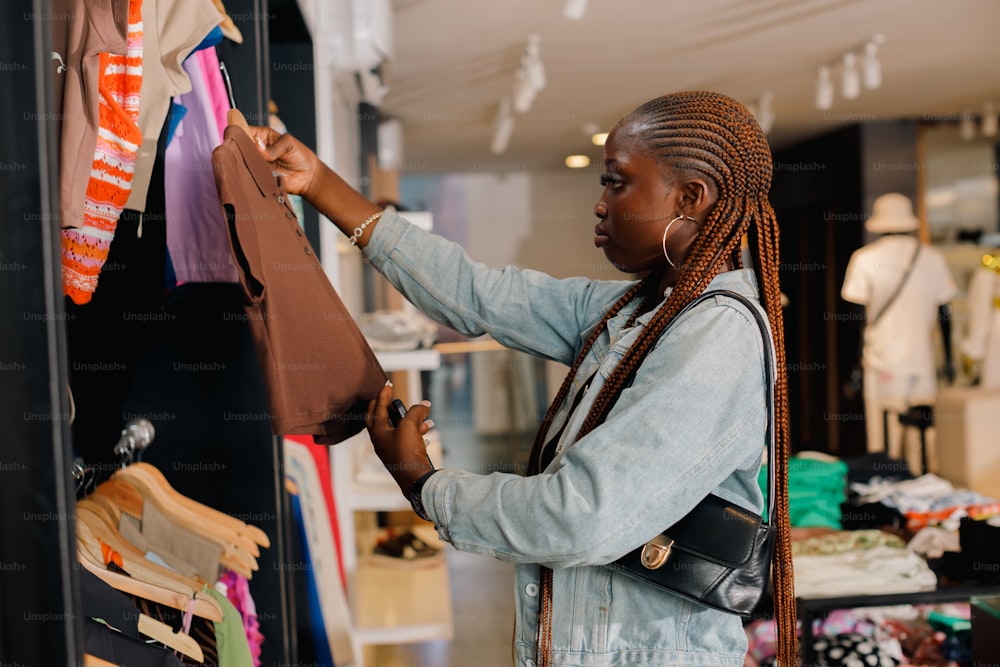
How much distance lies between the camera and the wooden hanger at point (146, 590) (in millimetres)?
1077

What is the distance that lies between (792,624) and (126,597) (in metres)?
0.90

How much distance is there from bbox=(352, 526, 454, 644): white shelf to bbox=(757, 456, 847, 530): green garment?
1.16 m

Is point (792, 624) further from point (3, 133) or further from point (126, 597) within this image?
point (3, 133)

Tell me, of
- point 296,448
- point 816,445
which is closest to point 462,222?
point 816,445

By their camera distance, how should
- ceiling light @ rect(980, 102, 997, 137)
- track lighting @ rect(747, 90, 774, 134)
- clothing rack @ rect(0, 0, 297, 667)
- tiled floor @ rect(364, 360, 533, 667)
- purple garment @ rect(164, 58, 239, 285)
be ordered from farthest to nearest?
1. ceiling light @ rect(980, 102, 997, 137)
2. track lighting @ rect(747, 90, 774, 134)
3. tiled floor @ rect(364, 360, 533, 667)
4. purple garment @ rect(164, 58, 239, 285)
5. clothing rack @ rect(0, 0, 297, 667)

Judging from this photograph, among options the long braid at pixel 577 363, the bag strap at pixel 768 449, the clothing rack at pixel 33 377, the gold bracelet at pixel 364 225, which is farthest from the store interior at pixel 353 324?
the bag strap at pixel 768 449

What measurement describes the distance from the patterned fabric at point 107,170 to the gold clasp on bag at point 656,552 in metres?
0.75

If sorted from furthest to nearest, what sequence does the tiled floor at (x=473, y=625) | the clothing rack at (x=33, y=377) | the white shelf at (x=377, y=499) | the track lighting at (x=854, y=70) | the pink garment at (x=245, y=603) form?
the track lighting at (x=854, y=70), the tiled floor at (x=473, y=625), the white shelf at (x=377, y=499), the pink garment at (x=245, y=603), the clothing rack at (x=33, y=377)

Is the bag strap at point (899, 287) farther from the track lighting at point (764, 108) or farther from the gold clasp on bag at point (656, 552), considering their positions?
the gold clasp on bag at point (656, 552)

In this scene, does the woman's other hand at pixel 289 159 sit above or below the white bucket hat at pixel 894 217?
below

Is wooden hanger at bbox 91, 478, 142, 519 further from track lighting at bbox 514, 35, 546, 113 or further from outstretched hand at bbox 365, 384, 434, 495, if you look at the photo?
track lighting at bbox 514, 35, 546, 113

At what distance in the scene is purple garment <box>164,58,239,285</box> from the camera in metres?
1.31

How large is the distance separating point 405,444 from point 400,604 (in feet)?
5.68

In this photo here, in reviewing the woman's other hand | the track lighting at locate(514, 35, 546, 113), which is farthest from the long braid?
the track lighting at locate(514, 35, 546, 113)
